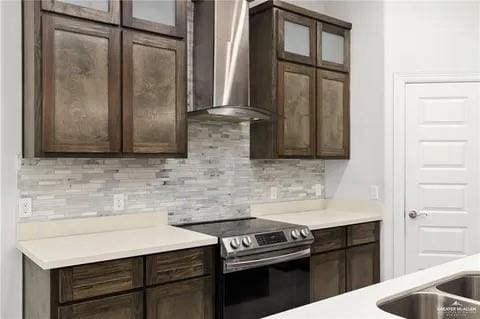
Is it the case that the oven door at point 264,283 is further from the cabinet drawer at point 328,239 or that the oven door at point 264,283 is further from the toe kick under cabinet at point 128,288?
the cabinet drawer at point 328,239

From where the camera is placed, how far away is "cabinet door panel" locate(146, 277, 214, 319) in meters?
2.54

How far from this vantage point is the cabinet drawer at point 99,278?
2236 mm

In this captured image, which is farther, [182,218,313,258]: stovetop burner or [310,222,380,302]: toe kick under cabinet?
[310,222,380,302]: toe kick under cabinet

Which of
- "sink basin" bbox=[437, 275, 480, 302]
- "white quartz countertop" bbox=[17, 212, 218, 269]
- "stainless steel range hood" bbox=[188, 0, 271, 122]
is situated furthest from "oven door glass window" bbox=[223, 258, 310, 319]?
"sink basin" bbox=[437, 275, 480, 302]

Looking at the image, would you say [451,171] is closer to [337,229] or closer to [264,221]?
[337,229]

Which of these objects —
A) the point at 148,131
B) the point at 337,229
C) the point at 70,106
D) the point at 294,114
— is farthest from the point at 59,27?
the point at 337,229

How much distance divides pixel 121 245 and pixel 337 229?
1.84 metres

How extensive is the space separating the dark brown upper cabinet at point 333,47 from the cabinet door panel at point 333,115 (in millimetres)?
80

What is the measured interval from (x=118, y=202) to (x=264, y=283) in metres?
1.13

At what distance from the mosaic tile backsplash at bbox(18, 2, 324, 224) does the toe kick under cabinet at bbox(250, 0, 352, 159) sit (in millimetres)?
271

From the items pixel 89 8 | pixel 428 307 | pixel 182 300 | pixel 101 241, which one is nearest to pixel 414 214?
pixel 182 300

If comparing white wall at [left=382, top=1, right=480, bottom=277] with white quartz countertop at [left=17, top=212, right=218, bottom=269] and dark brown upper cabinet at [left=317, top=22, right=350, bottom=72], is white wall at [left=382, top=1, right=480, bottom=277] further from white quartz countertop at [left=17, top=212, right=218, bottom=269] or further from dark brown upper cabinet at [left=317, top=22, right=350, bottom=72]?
white quartz countertop at [left=17, top=212, right=218, bottom=269]

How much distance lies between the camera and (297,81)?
378 cm

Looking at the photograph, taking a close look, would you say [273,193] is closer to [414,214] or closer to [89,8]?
[414,214]
